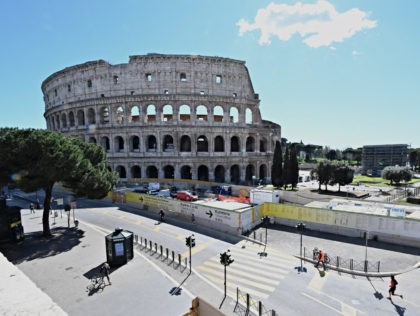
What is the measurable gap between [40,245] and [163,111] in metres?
34.9

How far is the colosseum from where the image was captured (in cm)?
4744

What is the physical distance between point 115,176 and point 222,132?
26902mm

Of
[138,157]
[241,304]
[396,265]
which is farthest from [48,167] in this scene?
[138,157]

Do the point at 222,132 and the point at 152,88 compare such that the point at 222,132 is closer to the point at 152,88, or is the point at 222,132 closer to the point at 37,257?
the point at 152,88

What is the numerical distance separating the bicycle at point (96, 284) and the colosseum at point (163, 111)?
33744 mm

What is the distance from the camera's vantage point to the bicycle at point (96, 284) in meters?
12.5

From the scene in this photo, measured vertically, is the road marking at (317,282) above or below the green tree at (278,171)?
below

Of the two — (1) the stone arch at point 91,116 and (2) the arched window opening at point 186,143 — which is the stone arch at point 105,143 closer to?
(1) the stone arch at point 91,116

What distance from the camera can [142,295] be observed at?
12.1 meters

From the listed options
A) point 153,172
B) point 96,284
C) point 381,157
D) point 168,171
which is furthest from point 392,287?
point 381,157

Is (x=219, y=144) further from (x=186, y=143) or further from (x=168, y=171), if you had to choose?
(x=168, y=171)

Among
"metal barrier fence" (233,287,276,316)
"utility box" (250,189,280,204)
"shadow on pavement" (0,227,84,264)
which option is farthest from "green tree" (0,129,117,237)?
"utility box" (250,189,280,204)

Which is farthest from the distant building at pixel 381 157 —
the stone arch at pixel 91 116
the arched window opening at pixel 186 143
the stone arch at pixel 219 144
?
the stone arch at pixel 91 116

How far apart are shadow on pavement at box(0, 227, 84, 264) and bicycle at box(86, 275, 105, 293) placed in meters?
5.74
